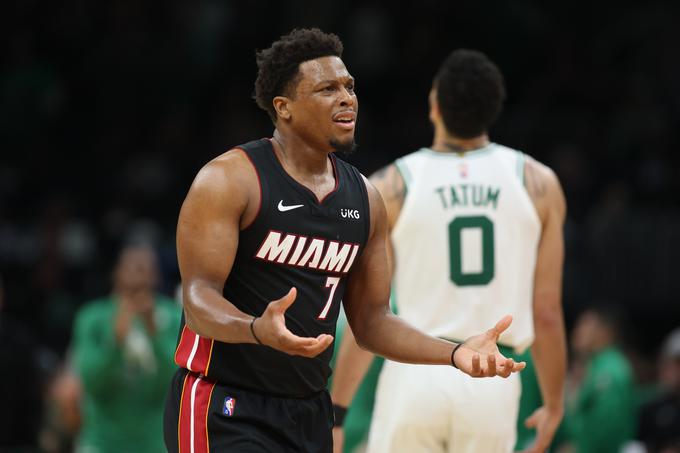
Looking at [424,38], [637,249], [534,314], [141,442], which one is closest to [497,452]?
[534,314]

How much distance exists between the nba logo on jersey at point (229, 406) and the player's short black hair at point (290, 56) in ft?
3.70

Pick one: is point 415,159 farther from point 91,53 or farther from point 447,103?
point 91,53

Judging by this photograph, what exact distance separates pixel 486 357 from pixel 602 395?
708 centimetres

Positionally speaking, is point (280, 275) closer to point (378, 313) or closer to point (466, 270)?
point (378, 313)

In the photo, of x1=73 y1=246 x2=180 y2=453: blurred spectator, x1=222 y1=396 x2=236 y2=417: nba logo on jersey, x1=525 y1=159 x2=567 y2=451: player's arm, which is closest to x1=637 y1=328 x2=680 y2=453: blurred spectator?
x1=73 y1=246 x2=180 y2=453: blurred spectator

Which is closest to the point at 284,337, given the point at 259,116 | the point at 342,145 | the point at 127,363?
the point at 342,145

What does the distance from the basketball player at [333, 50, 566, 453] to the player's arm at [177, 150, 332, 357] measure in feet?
5.05

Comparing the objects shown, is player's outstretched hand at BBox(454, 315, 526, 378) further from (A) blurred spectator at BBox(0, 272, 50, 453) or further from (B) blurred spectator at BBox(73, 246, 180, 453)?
(A) blurred spectator at BBox(0, 272, 50, 453)

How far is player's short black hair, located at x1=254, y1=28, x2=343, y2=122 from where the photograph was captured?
470 cm

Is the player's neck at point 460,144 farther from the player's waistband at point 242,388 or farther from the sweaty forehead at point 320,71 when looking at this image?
the player's waistband at point 242,388

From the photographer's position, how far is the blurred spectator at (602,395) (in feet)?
36.2

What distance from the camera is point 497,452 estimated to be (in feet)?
19.1

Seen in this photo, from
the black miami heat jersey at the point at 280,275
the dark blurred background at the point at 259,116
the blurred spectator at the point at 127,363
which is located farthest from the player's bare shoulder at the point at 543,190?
the dark blurred background at the point at 259,116

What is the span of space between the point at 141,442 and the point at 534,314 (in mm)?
3854
